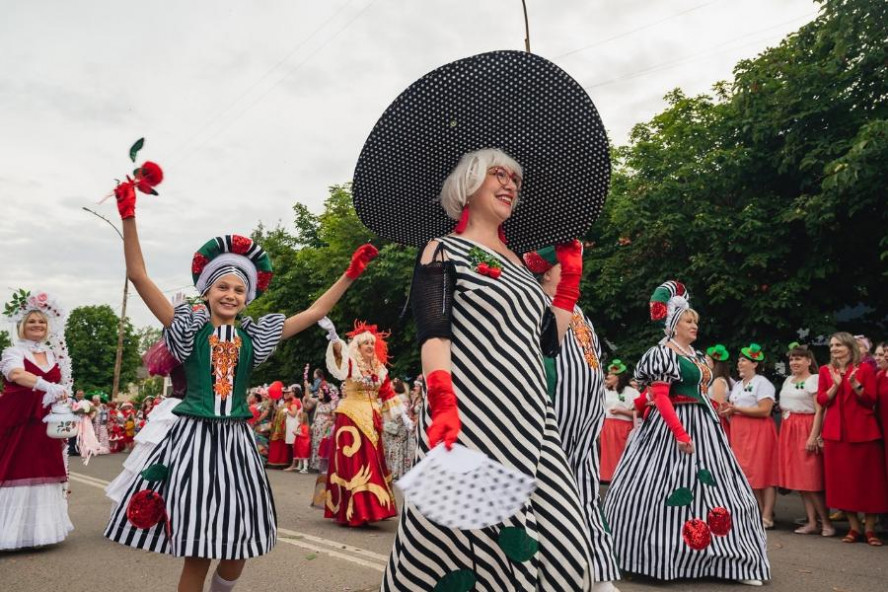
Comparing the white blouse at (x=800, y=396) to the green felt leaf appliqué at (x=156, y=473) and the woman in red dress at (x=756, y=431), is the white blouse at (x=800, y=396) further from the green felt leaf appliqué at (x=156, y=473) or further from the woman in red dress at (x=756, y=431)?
the green felt leaf appliqué at (x=156, y=473)

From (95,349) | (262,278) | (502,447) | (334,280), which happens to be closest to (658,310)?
(262,278)

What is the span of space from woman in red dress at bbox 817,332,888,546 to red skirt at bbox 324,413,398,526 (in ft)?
15.0

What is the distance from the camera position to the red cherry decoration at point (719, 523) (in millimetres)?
5383

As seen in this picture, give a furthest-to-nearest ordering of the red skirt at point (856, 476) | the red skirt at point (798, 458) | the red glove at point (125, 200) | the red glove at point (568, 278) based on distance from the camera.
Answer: the red skirt at point (798, 458), the red skirt at point (856, 476), the red glove at point (125, 200), the red glove at point (568, 278)

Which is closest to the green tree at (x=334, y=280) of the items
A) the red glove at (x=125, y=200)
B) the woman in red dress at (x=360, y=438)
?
the woman in red dress at (x=360, y=438)

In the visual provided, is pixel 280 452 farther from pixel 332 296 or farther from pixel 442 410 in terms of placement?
pixel 442 410

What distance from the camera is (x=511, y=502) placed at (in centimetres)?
218

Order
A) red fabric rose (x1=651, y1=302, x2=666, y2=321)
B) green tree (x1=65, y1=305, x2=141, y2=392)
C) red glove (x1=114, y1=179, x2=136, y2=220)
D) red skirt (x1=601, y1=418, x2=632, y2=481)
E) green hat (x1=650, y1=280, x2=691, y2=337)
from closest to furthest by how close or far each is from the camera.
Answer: red glove (x1=114, y1=179, x2=136, y2=220) < green hat (x1=650, y1=280, x2=691, y2=337) < red fabric rose (x1=651, y1=302, x2=666, y2=321) < red skirt (x1=601, y1=418, x2=632, y2=481) < green tree (x1=65, y1=305, x2=141, y2=392)

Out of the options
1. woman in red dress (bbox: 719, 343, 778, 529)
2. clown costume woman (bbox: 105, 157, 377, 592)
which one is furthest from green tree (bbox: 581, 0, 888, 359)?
clown costume woman (bbox: 105, 157, 377, 592)

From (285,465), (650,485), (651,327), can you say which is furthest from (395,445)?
(650,485)

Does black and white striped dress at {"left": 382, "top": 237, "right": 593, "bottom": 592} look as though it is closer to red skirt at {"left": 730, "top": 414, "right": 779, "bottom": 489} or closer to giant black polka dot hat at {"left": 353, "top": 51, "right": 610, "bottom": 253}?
giant black polka dot hat at {"left": 353, "top": 51, "right": 610, "bottom": 253}

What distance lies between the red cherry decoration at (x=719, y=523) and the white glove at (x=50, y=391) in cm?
533

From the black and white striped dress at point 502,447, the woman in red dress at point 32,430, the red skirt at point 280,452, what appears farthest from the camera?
the red skirt at point 280,452

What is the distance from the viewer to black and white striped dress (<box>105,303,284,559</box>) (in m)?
3.66
